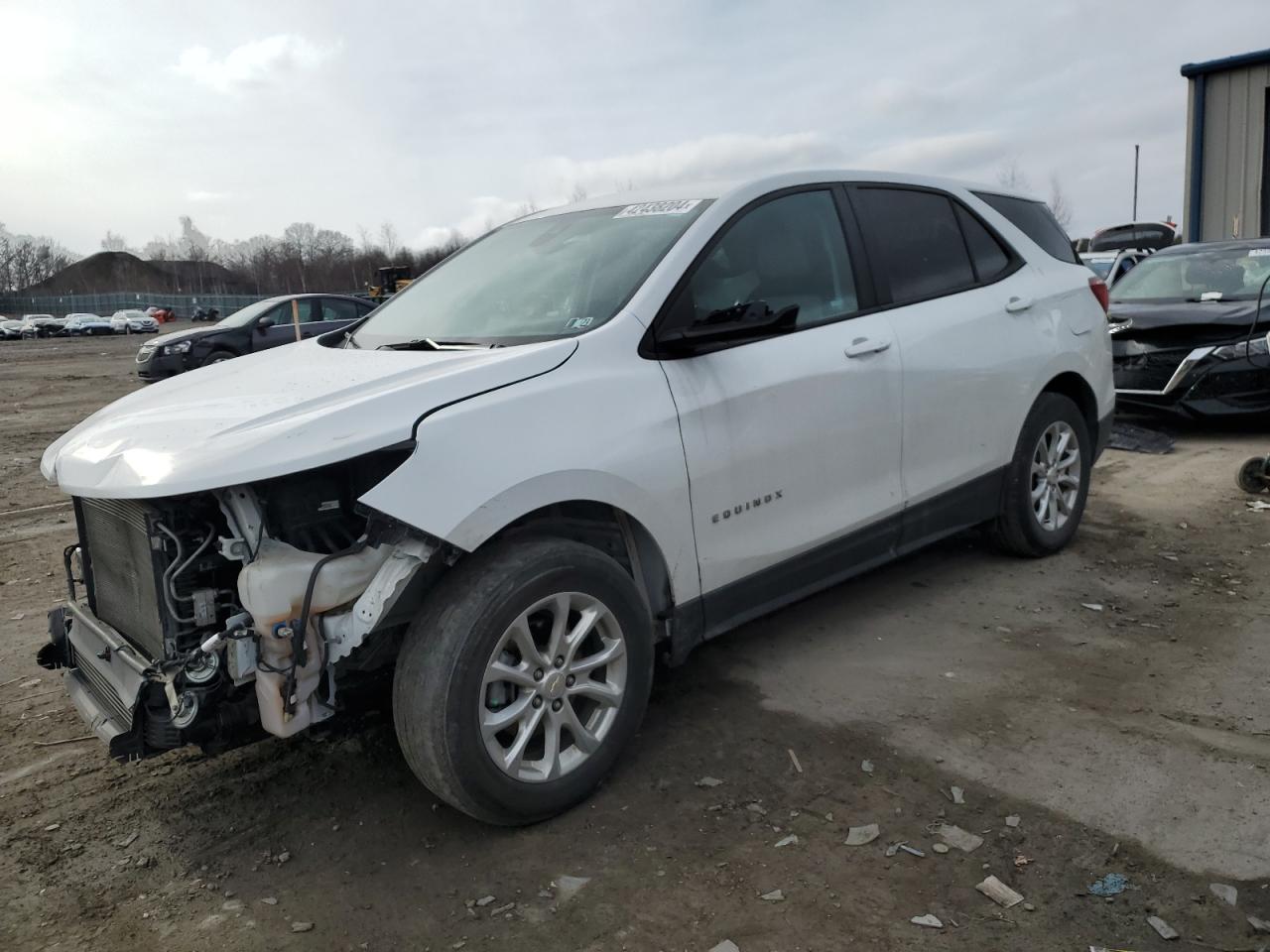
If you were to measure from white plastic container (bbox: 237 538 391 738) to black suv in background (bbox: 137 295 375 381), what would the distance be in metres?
14.5

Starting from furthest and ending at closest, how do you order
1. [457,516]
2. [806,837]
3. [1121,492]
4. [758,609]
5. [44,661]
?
[1121,492] < [758,609] < [44,661] < [806,837] < [457,516]

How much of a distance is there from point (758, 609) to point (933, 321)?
1.48 metres

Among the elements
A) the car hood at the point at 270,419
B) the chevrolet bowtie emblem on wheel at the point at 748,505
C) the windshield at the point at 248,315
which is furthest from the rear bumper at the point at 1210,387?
the windshield at the point at 248,315

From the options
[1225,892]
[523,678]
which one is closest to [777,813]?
[523,678]

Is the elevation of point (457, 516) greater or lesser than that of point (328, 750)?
greater

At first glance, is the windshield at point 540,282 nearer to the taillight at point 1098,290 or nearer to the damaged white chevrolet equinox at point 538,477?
the damaged white chevrolet equinox at point 538,477

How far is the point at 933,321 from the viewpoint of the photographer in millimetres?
4250

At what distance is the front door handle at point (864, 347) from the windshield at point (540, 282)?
75cm

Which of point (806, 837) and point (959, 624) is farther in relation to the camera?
point (959, 624)

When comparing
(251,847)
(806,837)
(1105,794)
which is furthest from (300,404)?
(1105,794)

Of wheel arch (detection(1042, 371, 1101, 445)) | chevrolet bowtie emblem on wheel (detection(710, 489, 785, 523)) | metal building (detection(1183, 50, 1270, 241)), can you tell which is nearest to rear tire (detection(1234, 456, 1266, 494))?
wheel arch (detection(1042, 371, 1101, 445))

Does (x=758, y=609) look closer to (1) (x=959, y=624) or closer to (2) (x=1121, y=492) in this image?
(1) (x=959, y=624)

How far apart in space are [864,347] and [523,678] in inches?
72.8

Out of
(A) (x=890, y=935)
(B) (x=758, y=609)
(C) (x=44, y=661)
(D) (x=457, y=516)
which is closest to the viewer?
(A) (x=890, y=935)
